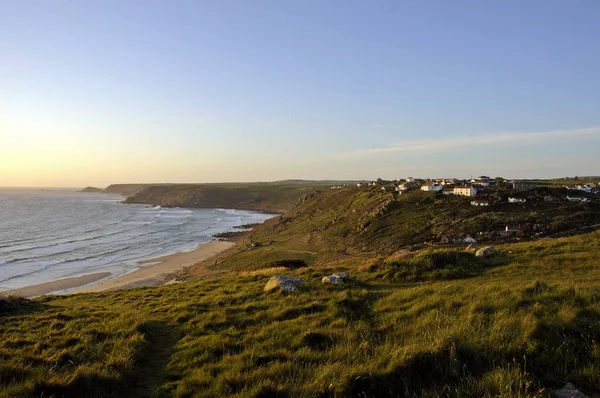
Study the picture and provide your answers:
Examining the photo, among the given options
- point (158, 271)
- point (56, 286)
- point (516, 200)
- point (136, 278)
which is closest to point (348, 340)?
point (136, 278)

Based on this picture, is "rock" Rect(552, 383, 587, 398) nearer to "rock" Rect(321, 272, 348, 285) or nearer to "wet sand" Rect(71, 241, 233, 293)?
"rock" Rect(321, 272, 348, 285)

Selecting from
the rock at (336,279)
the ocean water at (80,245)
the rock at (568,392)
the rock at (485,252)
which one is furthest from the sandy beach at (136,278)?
the rock at (568,392)

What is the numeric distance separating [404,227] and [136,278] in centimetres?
3782

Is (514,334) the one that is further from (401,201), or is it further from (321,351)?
(401,201)

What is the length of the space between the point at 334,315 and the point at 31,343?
365 inches

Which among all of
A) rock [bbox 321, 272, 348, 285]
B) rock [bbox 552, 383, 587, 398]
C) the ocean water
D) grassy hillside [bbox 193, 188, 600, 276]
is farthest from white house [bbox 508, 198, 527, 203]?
rock [bbox 552, 383, 587, 398]

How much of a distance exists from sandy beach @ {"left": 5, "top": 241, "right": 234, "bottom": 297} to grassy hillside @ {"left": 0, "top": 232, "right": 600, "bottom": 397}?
31.5 meters

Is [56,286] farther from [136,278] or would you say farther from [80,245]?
[80,245]

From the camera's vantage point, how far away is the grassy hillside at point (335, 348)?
6004 mm

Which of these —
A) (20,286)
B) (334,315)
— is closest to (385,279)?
(334,315)

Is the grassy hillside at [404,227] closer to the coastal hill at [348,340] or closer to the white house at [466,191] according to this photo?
the white house at [466,191]

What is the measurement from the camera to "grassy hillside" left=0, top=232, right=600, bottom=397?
19.7 feet

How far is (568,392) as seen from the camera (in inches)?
215

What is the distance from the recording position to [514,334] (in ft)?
23.7
